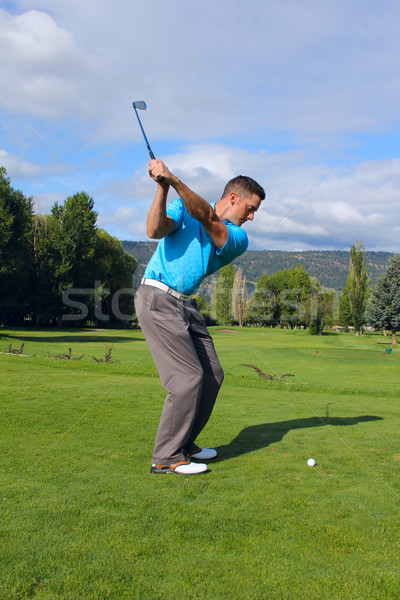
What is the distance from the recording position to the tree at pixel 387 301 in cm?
3925

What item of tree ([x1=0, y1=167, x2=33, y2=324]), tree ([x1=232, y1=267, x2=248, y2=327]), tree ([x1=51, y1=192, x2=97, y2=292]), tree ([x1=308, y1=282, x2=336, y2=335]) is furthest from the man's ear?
tree ([x1=232, y1=267, x2=248, y2=327])

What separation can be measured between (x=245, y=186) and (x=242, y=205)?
0.57 ft

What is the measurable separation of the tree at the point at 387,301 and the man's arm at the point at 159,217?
3869 centimetres

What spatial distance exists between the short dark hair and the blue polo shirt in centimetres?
45

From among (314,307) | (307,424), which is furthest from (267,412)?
(314,307)

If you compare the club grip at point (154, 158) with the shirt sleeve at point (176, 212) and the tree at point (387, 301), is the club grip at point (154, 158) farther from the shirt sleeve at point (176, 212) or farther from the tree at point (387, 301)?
the tree at point (387, 301)

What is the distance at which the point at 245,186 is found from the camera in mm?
4379

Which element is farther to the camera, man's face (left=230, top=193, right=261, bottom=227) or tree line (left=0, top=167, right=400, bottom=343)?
tree line (left=0, top=167, right=400, bottom=343)

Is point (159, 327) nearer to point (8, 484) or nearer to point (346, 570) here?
point (8, 484)

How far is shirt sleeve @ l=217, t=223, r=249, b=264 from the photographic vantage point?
410cm

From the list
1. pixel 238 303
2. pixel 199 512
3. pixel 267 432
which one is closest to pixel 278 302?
pixel 238 303

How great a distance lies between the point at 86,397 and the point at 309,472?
4288 mm

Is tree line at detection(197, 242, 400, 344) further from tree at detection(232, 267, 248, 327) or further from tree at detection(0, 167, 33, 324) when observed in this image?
tree at detection(0, 167, 33, 324)

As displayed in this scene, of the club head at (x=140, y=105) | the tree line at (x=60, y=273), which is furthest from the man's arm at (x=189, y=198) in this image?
the tree line at (x=60, y=273)
